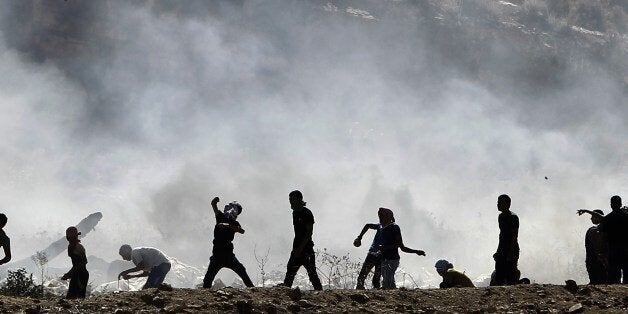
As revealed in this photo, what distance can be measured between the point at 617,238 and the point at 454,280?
7.98ft

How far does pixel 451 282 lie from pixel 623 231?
257cm

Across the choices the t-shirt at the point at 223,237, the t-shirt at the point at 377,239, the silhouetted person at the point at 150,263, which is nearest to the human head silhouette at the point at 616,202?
the t-shirt at the point at 377,239

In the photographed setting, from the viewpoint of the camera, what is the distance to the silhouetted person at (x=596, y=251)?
12.3 m

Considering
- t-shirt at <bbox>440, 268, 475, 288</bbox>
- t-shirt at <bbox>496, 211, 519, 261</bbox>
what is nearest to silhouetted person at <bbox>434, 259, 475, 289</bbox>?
t-shirt at <bbox>440, 268, 475, 288</bbox>

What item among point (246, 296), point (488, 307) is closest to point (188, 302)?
point (246, 296)

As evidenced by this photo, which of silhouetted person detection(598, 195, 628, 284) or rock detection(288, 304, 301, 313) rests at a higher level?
silhouetted person detection(598, 195, 628, 284)

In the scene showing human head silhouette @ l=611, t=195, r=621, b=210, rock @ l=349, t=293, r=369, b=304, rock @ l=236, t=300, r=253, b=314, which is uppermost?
human head silhouette @ l=611, t=195, r=621, b=210

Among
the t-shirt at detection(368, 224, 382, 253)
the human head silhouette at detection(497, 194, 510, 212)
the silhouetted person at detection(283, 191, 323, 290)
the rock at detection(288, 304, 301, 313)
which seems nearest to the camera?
the rock at detection(288, 304, 301, 313)

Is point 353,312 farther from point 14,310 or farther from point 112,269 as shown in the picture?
point 112,269

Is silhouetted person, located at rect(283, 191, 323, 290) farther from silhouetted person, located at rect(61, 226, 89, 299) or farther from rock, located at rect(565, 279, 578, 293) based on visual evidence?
rock, located at rect(565, 279, 578, 293)

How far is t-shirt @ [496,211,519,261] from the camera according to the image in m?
11.1

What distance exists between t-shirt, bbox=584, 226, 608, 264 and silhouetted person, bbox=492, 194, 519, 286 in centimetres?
174

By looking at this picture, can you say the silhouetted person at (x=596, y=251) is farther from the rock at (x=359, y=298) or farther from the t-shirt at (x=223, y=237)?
the t-shirt at (x=223, y=237)

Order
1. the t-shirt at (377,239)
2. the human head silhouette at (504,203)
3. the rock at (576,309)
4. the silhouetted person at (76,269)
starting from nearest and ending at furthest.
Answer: the rock at (576,309)
the silhouetted person at (76,269)
the human head silhouette at (504,203)
the t-shirt at (377,239)
